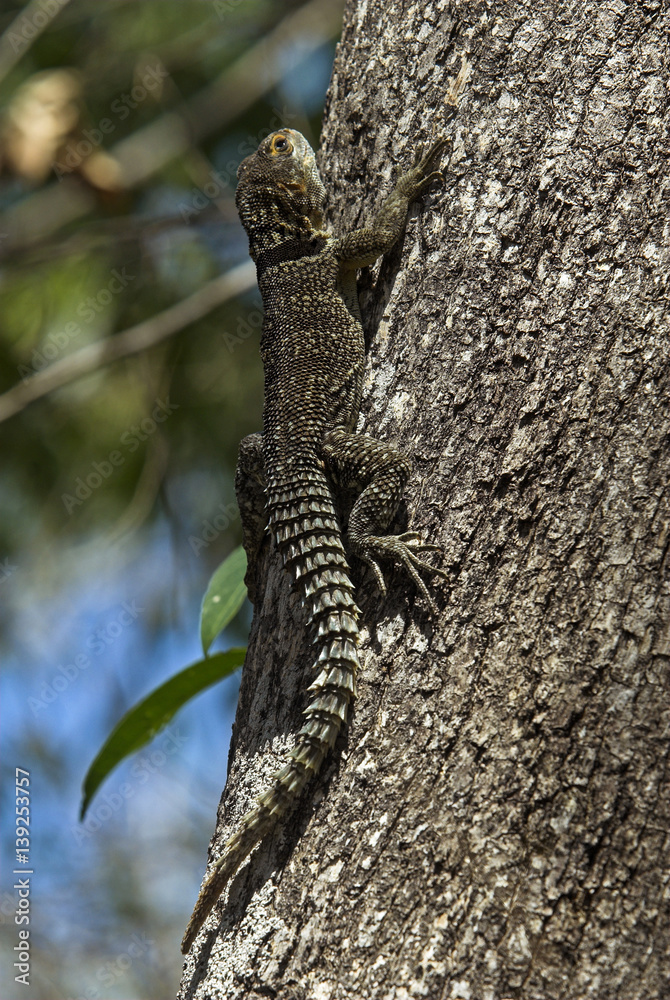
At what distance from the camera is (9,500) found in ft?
19.5

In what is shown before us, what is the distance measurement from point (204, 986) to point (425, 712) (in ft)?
2.89

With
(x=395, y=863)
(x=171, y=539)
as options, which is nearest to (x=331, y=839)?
(x=395, y=863)

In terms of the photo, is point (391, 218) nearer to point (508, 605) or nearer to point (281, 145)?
point (508, 605)

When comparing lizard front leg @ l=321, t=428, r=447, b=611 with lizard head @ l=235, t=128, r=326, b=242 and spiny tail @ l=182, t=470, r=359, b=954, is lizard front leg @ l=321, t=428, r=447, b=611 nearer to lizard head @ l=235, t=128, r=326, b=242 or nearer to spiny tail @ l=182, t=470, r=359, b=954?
spiny tail @ l=182, t=470, r=359, b=954

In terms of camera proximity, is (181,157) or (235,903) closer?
(235,903)

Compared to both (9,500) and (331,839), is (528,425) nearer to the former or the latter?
(331,839)

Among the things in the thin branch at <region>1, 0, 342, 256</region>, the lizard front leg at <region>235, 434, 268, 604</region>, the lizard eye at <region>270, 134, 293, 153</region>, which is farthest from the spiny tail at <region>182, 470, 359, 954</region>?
the thin branch at <region>1, 0, 342, 256</region>

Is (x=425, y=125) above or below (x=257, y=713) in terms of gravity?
above

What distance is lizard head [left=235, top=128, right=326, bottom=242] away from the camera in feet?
11.1

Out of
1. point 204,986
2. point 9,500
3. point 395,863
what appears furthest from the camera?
point 9,500

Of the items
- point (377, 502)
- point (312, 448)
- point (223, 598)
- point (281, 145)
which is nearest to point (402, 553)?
point (377, 502)

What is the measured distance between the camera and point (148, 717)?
314 centimetres

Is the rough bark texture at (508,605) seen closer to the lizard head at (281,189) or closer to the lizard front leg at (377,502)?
the lizard front leg at (377,502)

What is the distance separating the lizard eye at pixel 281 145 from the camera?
11.9ft
